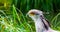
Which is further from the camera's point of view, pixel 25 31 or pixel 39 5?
pixel 39 5

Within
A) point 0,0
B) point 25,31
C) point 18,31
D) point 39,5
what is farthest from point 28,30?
point 0,0

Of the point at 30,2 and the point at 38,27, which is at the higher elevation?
the point at 38,27

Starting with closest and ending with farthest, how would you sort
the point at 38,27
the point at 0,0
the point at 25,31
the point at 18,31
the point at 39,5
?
1. the point at 38,27
2. the point at 18,31
3. the point at 25,31
4. the point at 39,5
5. the point at 0,0

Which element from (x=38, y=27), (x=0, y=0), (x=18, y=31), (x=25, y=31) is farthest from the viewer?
(x=0, y=0)

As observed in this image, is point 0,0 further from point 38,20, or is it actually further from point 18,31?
point 38,20

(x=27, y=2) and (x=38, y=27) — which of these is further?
(x=27, y=2)

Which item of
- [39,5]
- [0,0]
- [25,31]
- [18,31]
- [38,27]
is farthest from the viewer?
[0,0]

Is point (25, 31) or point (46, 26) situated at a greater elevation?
point (46, 26)

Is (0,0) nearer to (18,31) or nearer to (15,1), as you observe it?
(15,1)

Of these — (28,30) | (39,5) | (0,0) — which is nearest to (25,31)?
(28,30)
